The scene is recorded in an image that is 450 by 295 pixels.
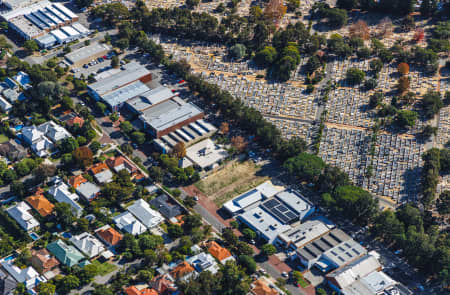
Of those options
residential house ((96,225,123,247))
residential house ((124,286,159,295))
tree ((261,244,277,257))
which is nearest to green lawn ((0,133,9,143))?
residential house ((96,225,123,247))

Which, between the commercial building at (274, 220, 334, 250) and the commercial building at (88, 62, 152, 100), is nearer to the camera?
the commercial building at (274, 220, 334, 250)

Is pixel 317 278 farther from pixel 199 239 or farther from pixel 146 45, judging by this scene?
pixel 146 45

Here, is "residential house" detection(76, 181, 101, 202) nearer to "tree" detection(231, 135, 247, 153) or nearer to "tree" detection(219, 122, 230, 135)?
"tree" detection(219, 122, 230, 135)

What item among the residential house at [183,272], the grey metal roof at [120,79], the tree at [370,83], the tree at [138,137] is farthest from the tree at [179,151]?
the tree at [370,83]

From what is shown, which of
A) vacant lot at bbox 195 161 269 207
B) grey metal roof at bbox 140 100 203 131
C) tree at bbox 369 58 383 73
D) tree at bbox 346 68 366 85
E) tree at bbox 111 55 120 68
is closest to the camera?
vacant lot at bbox 195 161 269 207

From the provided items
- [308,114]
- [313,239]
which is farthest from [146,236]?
[308,114]

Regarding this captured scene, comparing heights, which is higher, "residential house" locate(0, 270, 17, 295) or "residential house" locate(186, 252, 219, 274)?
"residential house" locate(186, 252, 219, 274)

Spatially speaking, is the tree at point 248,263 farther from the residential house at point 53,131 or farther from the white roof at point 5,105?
the white roof at point 5,105
